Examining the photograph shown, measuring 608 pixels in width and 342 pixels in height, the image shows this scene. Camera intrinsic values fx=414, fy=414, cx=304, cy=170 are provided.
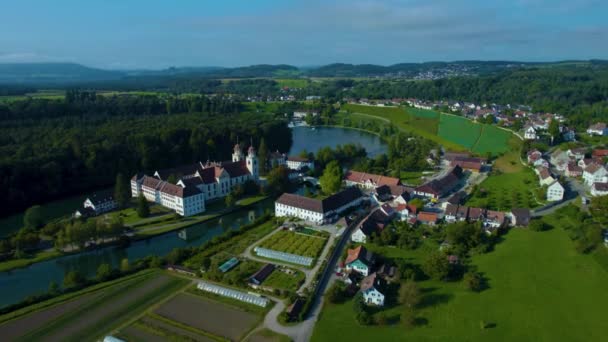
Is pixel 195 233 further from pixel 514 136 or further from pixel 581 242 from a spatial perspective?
pixel 514 136

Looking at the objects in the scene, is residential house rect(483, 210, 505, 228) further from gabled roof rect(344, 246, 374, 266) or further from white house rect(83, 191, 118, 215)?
white house rect(83, 191, 118, 215)

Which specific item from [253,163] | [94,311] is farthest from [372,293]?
[253,163]

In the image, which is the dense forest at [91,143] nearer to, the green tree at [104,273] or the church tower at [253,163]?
the church tower at [253,163]

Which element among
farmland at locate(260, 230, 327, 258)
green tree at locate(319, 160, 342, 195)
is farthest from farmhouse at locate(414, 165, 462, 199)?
farmland at locate(260, 230, 327, 258)

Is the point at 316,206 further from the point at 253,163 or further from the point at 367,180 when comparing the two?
the point at 253,163

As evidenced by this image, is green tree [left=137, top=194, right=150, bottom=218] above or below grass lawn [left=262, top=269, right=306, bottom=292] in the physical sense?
above
